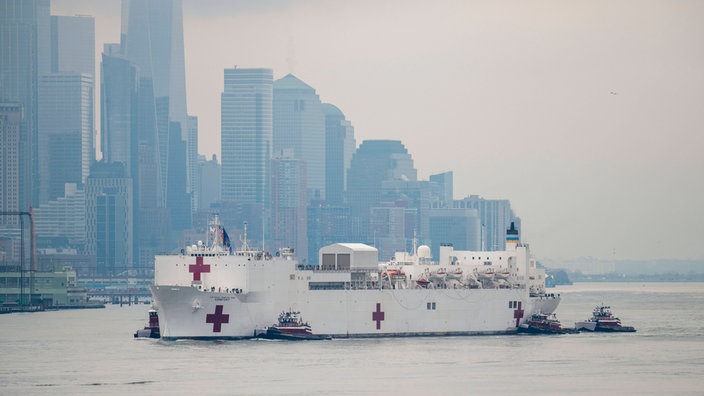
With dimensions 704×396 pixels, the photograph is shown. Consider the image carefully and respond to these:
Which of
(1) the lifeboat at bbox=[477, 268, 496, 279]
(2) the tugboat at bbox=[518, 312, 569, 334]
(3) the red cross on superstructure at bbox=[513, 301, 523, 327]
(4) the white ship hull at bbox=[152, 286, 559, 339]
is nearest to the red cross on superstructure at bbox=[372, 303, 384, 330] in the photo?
(4) the white ship hull at bbox=[152, 286, 559, 339]

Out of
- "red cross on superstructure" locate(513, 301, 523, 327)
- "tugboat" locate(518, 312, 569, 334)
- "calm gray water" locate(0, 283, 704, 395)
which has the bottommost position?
"calm gray water" locate(0, 283, 704, 395)

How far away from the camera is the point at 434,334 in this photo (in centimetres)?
7562

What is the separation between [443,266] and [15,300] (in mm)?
67622

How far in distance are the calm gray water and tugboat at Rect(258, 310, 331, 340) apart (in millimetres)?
351

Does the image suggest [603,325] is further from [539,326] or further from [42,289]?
[42,289]

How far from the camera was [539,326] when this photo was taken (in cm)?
7906

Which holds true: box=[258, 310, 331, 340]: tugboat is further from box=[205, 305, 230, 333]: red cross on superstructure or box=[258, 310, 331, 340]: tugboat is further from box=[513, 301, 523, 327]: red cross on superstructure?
box=[513, 301, 523, 327]: red cross on superstructure

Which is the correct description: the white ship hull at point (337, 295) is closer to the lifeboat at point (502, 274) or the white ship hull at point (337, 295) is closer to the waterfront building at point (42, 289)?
the lifeboat at point (502, 274)

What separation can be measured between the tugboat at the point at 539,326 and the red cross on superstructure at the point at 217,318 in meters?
16.5

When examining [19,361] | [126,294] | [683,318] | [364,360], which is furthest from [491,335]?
[126,294]

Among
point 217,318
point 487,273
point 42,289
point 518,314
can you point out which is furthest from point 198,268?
point 42,289

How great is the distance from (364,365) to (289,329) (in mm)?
8312

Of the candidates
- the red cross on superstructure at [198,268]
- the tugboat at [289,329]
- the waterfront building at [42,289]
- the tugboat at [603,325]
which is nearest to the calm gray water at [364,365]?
the tugboat at [289,329]

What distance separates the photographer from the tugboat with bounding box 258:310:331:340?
7069cm
